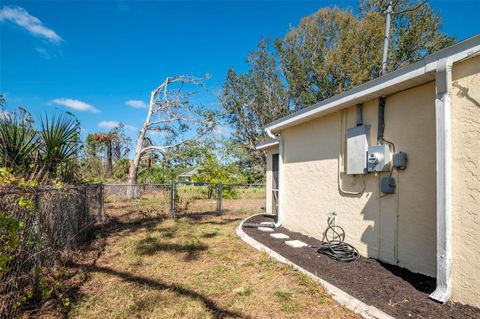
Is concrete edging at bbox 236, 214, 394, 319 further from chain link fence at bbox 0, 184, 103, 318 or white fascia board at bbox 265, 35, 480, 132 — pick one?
chain link fence at bbox 0, 184, 103, 318

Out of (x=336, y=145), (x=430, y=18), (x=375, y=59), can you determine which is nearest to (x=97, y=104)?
(x=336, y=145)

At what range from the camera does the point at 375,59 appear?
1720 cm

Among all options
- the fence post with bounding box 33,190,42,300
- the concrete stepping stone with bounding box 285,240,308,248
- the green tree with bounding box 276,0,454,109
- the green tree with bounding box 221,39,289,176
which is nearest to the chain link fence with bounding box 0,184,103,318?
the fence post with bounding box 33,190,42,300

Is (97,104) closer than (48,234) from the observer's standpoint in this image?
No

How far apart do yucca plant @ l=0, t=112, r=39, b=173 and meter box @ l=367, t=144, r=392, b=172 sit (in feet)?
16.5

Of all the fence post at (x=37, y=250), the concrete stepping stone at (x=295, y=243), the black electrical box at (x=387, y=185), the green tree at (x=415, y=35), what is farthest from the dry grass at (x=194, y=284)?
the green tree at (x=415, y=35)

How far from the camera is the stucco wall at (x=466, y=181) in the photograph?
2.49 meters

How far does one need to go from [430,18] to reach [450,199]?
19825 mm

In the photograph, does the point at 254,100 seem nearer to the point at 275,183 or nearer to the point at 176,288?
the point at 275,183

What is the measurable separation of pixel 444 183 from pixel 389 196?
3.46 ft

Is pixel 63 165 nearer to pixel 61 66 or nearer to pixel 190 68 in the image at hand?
pixel 61 66

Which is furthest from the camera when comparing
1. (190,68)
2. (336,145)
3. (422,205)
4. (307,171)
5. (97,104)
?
(190,68)

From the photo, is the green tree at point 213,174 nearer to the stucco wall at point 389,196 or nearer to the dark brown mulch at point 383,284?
the stucco wall at point 389,196

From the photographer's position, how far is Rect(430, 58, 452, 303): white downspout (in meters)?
2.59
